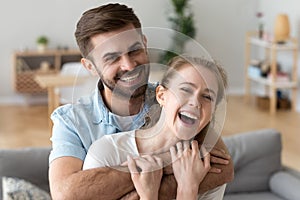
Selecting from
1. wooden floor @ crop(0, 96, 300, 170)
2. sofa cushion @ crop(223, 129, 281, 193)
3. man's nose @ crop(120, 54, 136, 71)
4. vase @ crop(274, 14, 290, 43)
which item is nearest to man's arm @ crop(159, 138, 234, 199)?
man's nose @ crop(120, 54, 136, 71)

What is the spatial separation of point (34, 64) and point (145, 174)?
648 centimetres

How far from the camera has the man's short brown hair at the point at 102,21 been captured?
112 cm

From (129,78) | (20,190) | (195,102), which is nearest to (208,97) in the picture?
(195,102)

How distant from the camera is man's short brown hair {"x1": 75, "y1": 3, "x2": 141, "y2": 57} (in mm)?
1121

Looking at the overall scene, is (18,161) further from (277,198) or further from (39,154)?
(277,198)

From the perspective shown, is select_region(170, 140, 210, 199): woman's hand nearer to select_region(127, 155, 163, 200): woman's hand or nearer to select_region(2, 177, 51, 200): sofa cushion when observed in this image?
select_region(127, 155, 163, 200): woman's hand

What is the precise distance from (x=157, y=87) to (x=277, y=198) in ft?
8.07

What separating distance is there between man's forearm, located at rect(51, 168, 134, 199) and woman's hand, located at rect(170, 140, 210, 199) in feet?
0.30

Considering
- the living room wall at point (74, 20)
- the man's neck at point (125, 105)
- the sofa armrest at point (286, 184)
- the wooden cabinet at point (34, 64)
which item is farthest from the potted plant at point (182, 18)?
the man's neck at point (125, 105)

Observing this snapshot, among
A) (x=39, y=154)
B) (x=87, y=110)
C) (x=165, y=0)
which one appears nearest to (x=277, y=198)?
(x=39, y=154)

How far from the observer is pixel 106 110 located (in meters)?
1.22

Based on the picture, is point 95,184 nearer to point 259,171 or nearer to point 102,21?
point 102,21

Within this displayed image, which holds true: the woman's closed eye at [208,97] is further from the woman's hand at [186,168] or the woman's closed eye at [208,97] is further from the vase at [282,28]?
the vase at [282,28]

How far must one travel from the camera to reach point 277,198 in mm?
3402
